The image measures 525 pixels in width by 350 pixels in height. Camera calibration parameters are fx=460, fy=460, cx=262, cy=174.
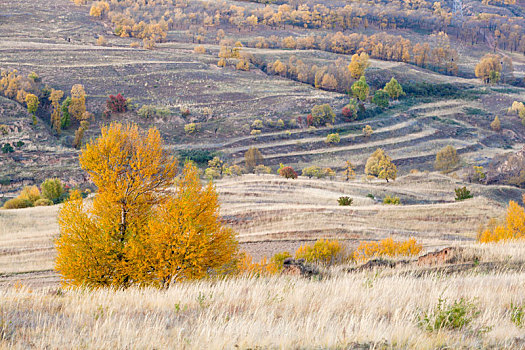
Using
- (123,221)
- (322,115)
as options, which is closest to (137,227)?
(123,221)

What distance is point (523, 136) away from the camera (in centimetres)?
10600

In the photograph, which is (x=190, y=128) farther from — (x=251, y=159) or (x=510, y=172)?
(x=510, y=172)

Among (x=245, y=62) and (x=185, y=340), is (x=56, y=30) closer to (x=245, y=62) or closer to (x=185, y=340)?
(x=245, y=62)

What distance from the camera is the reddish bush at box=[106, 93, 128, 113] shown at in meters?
90.0

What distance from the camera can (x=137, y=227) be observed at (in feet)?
54.2

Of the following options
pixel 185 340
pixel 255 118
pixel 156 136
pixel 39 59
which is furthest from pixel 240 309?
pixel 39 59

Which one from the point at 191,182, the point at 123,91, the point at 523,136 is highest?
the point at 191,182

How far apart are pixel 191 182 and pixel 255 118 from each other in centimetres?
8122

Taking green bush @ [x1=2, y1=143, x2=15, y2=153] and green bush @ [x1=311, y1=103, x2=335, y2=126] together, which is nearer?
green bush @ [x1=2, y1=143, x2=15, y2=153]

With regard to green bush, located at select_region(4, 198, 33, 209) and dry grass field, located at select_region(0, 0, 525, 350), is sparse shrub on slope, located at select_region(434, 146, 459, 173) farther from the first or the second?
green bush, located at select_region(4, 198, 33, 209)

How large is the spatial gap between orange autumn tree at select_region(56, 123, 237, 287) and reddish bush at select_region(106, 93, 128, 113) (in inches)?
3011

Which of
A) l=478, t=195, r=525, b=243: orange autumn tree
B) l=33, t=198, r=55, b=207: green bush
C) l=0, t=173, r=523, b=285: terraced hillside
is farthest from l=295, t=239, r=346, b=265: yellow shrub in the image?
l=33, t=198, r=55, b=207: green bush

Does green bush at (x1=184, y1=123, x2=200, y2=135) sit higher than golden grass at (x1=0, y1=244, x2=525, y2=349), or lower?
lower

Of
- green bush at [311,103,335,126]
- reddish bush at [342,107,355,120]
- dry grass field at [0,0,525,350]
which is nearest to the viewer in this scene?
dry grass field at [0,0,525,350]
